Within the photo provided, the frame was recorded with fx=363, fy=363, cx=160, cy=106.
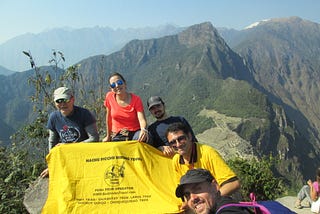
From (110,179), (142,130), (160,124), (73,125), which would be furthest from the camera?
(160,124)

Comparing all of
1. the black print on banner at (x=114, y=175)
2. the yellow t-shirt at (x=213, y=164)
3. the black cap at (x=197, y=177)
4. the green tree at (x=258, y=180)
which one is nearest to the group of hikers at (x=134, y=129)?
the yellow t-shirt at (x=213, y=164)

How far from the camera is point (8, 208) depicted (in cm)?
731

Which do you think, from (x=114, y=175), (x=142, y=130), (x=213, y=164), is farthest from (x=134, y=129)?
(x=213, y=164)

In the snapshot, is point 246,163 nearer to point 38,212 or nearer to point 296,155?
point 38,212

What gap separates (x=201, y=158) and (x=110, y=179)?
73.8 inches

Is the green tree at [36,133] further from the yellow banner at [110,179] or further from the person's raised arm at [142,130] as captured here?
the person's raised arm at [142,130]

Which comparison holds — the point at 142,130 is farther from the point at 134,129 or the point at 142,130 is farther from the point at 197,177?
the point at 197,177

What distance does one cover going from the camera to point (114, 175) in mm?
6383

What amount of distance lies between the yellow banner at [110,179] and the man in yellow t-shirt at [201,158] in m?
0.85

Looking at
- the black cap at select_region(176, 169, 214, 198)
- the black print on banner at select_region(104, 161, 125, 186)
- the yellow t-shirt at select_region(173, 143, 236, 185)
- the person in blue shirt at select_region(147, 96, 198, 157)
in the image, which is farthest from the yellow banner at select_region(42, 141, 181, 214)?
the black cap at select_region(176, 169, 214, 198)

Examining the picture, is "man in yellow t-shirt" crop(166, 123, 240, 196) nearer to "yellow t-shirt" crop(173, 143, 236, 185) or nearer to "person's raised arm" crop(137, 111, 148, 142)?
"yellow t-shirt" crop(173, 143, 236, 185)

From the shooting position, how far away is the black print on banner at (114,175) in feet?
20.7

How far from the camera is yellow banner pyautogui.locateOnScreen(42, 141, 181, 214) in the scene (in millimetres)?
5984

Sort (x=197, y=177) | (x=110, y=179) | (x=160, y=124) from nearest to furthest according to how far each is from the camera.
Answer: (x=197, y=177), (x=110, y=179), (x=160, y=124)
